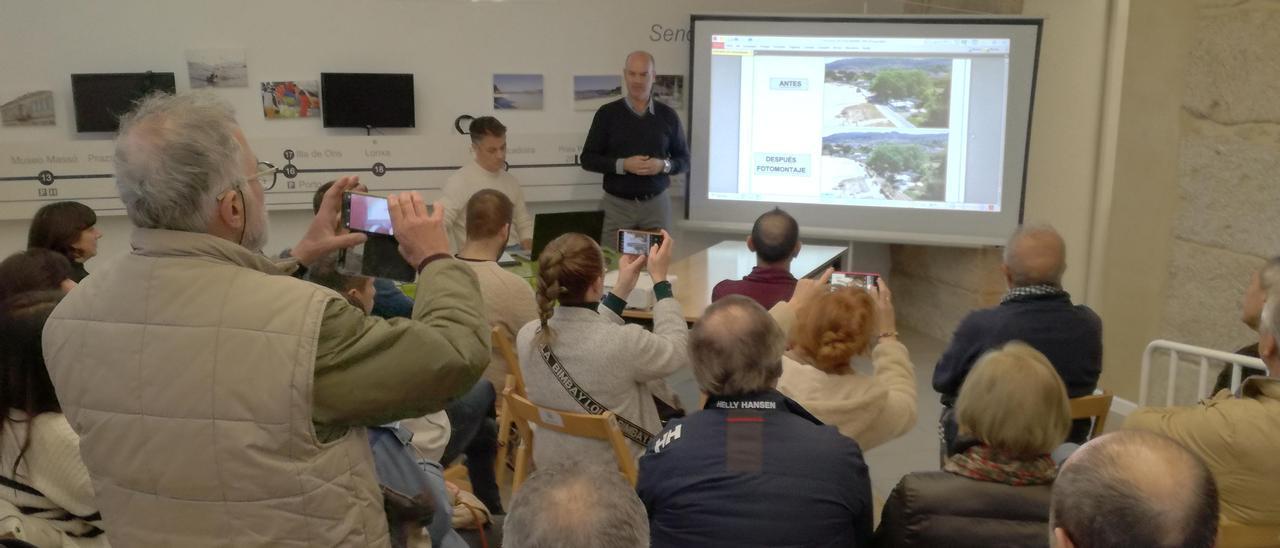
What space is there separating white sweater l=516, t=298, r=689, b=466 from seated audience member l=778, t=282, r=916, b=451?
369 mm

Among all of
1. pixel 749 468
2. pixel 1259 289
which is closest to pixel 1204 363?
pixel 1259 289

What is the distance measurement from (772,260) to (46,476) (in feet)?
8.04

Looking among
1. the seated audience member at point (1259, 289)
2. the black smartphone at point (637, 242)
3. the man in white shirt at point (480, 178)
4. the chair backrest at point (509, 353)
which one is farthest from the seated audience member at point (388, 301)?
the man in white shirt at point (480, 178)

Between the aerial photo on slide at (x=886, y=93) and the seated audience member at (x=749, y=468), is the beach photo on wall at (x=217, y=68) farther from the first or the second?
the seated audience member at (x=749, y=468)

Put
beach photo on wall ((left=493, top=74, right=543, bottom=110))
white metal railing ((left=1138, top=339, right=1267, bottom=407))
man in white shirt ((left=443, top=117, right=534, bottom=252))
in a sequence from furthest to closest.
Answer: beach photo on wall ((left=493, top=74, right=543, bottom=110)), man in white shirt ((left=443, top=117, right=534, bottom=252)), white metal railing ((left=1138, top=339, right=1267, bottom=407))

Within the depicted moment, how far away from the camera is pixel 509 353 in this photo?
3.59 meters

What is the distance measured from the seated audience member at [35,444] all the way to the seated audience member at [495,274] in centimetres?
162

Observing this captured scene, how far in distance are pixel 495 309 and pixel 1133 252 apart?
3.45 metres

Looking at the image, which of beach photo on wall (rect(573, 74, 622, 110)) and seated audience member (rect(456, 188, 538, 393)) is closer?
seated audience member (rect(456, 188, 538, 393))

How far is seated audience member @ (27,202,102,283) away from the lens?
12.2 ft

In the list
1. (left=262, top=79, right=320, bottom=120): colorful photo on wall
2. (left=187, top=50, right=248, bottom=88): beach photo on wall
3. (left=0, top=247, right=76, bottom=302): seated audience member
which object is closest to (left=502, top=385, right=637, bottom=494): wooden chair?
(left=0, top=247, right=76, bottom=302): seated audience member

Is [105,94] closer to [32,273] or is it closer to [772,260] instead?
[32,273]

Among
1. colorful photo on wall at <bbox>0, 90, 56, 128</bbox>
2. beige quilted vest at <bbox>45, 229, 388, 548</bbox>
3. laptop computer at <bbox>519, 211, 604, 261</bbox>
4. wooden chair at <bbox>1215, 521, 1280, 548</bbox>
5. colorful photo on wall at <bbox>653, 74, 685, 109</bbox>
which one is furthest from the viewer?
colorful photo on wall at <bbox>653, 74, 685, 109</bbox>

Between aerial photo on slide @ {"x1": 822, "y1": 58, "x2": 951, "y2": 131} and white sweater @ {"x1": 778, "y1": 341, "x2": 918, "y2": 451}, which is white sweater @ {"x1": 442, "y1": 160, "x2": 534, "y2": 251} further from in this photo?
white sweater @ {"x1": 778, "y1": 341, "x2": 918, "y2": 451}
